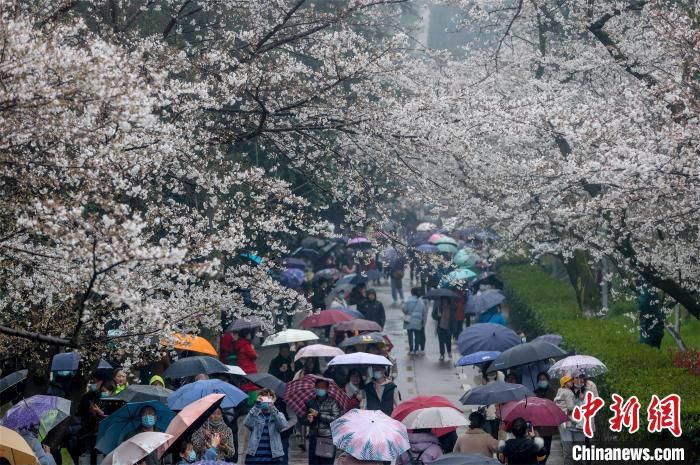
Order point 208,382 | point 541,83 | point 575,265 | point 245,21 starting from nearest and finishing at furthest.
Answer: point 208,382 < point 245,21 < point 541,83 < point 575,265

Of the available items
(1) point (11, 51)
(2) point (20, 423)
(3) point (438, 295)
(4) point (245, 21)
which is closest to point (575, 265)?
(3) point (438, 295)

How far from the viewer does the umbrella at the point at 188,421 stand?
1079cm

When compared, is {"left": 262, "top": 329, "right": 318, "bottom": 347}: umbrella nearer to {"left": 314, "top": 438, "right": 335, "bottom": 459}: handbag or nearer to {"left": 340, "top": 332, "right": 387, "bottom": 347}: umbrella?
{"left": 340, "top": 332, "right": 387, "bottom": 347}: umbrella

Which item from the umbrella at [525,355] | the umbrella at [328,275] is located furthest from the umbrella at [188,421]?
the umbrella at [328,275]

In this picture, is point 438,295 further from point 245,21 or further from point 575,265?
point 245,21

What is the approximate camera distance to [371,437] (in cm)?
1122

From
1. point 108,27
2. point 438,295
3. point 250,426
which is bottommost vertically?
point 250,426

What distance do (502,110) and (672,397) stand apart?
5.74 meters

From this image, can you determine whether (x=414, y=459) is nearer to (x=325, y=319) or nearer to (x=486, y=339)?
(x=486, y=339)

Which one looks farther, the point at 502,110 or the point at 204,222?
the point at 502,110

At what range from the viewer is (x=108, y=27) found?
14031 mm

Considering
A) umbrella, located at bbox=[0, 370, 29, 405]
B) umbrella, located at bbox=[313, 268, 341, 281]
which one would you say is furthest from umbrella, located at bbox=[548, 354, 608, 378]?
umbrella, located at bbox=[313, 268, 341, 281]

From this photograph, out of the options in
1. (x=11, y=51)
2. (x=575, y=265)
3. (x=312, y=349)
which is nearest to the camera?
(x=11, y=51)

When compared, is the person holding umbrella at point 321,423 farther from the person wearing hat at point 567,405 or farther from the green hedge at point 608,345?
the green hedge at point 608,345
